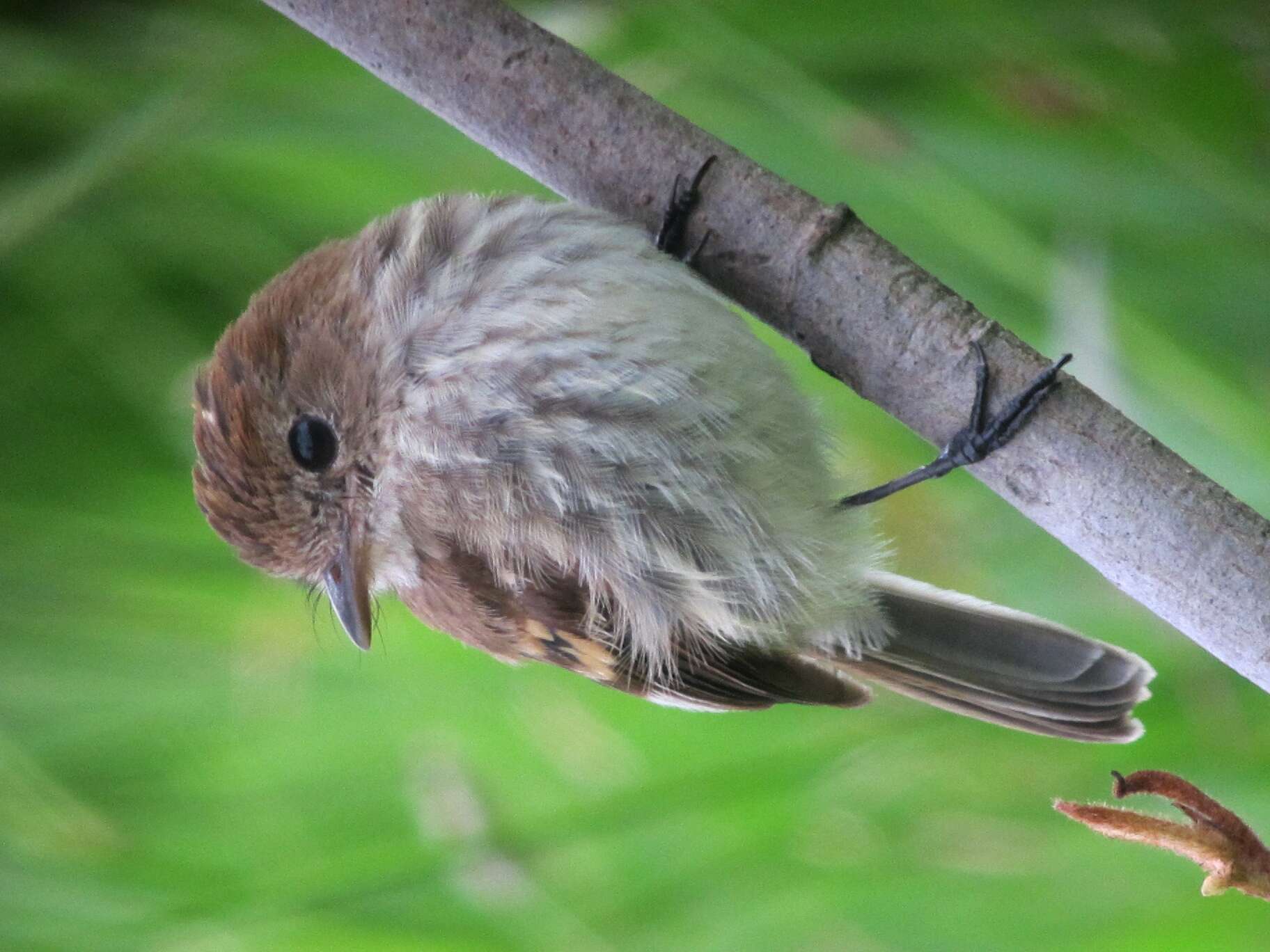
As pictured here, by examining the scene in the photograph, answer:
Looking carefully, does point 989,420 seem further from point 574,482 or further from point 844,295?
point 574,482

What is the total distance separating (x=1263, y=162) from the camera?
1.99 metres

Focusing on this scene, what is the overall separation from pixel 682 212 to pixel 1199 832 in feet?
2.60

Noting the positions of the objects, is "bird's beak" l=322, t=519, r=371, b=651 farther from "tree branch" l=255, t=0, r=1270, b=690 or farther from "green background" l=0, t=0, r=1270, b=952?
"green background" l=0, t=0, r=1270, b=952

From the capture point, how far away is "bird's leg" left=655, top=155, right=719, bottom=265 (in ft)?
4.17

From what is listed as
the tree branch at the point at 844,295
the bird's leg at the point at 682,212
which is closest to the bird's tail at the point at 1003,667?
the tree branch at the point at 844,295

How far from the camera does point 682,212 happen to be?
129 centimetres

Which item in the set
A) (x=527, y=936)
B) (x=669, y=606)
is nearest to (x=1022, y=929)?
(x=527, y=936)

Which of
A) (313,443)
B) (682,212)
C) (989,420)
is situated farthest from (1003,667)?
(313,443)

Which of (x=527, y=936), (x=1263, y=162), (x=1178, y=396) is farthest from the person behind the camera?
(x=527, y=936)

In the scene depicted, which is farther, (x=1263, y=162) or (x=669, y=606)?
(x=1263, y=162)

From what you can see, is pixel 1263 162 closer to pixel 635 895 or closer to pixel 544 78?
pixel 544 78

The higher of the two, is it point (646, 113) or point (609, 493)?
point (646, 113)

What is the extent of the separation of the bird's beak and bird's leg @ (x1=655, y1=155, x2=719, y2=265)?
0.58 meters

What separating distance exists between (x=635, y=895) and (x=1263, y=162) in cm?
181
